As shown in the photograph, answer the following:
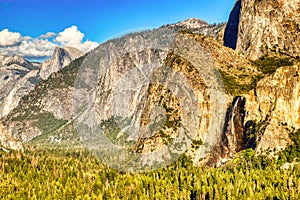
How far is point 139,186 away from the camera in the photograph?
101375mm

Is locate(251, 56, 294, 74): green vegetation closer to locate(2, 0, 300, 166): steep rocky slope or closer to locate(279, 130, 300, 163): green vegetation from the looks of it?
locate(2, 0, 300, 166): steep rocky slope

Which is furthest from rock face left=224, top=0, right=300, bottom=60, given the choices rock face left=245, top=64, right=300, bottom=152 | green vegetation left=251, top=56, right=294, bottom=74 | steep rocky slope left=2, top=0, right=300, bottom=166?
rock face left=245, top=64, right=300, bottom=152

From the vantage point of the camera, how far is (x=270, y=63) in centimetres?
17612

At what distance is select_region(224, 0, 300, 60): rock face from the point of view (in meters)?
181

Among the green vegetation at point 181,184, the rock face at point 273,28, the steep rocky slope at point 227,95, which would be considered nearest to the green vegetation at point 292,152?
the steep rocky slope at point 227,95

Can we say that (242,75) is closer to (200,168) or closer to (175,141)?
(175,141)

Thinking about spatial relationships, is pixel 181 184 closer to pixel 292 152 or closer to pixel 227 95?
pixel 292 152

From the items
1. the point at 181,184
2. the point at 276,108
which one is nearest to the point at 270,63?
the point at 276,108

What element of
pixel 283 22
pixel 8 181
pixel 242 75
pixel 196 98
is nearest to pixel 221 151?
pixel 196 98

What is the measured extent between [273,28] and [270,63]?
2154cm

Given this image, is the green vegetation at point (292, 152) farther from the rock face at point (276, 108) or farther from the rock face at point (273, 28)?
the rock face at point (273, 28)

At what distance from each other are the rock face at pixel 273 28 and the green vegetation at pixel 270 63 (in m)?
6.13

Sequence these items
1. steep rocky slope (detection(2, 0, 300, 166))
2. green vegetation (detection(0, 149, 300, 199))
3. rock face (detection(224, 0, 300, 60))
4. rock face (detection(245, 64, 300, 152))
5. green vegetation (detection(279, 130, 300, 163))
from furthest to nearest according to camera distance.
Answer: rock face (detection(224, 0, 300, 60)), steep rocky slope (detection(2, 0, 300, 166)), rock face (detection(245, 64, 300, 152)), green vegetation (detection(279, 130, 300, 163)), green vegetation (detection(0, 149, 300, 199))

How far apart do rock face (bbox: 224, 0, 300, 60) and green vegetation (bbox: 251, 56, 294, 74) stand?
6.13 metres
